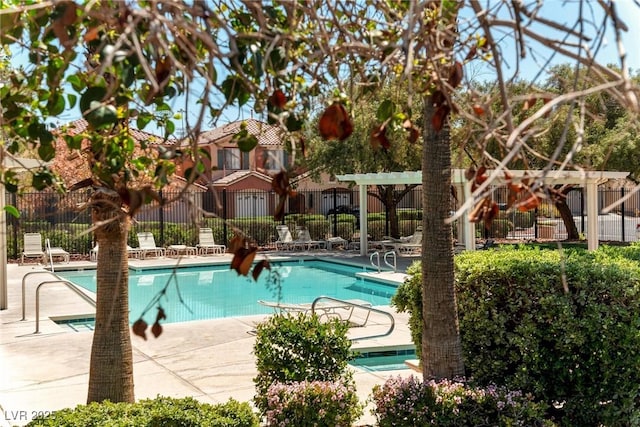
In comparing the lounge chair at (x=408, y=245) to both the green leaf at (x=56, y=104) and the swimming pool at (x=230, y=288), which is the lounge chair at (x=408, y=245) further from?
the green leaf at (x=56, y=104)

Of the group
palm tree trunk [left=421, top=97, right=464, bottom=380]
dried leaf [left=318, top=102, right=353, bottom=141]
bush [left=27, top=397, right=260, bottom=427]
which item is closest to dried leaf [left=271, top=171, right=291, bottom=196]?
dried leaf [left=318, top=102, right=353, bottom=141]

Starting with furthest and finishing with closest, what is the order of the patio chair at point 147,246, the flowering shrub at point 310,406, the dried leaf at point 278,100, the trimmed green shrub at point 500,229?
the trimmed green shrub at point 500,229 → the patio chair at point 147,246 → the flowering shrub at point 310,406 → the dried leaf at point 278,100

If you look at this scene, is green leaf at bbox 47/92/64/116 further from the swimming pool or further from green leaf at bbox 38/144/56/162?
the swimming pool

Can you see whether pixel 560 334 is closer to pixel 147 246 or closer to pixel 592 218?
pixel 592 218

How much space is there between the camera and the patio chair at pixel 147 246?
78.4ft

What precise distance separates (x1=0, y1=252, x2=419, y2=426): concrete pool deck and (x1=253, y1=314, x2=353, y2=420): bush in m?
0.75

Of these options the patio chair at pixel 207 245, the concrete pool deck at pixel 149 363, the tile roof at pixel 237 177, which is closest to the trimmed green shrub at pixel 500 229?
the patio chair at pixel 207 245

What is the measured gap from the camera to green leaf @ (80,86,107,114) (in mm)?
2354

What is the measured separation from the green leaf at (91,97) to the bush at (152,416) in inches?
107

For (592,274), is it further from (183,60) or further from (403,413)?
(183,60)

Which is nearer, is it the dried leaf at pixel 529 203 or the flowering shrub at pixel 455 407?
the dried leaf at pixel 529 203

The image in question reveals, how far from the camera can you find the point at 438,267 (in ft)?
16.7

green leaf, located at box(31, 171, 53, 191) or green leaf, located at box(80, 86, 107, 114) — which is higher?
green leaf, located at box(80, 86, 107, 114)

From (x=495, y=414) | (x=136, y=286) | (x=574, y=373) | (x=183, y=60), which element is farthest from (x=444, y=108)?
(x=136, y=286)
